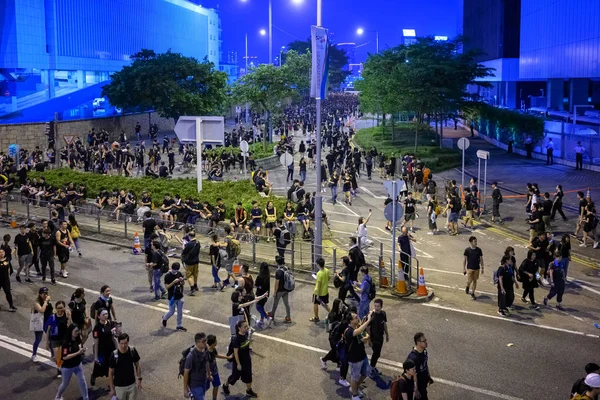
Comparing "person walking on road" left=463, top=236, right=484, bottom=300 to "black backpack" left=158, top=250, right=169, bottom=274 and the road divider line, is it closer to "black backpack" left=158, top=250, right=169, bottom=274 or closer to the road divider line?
the road divider line

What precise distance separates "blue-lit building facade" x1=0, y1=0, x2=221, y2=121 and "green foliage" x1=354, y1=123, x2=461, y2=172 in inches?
979

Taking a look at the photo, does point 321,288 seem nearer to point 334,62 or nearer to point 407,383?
point 407,383

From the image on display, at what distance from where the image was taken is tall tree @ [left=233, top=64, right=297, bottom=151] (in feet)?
152

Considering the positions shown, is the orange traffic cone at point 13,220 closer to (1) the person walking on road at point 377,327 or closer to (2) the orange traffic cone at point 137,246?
(2) the orange traffic cone at point 137,246

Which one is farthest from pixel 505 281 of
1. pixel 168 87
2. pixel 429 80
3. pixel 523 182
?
pixel 168 87

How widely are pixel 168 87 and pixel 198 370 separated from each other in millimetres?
47862

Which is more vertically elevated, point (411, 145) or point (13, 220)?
point (411, 145)

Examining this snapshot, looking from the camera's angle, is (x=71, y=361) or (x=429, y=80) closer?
(x=71, y=361)

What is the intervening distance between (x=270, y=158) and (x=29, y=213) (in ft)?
61.8

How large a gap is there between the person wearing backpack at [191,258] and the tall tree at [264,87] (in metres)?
30.3

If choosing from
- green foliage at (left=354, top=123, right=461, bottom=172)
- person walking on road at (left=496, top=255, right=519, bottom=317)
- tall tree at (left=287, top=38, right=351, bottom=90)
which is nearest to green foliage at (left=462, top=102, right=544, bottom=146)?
green foliage at (left=354, top=123, right=461, bottom=172)

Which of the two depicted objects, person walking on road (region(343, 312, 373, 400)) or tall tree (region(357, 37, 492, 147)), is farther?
tall tree (region(357, 37, 492, 147))

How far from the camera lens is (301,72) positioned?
74.0 meters

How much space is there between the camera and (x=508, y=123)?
46594 millimetres
